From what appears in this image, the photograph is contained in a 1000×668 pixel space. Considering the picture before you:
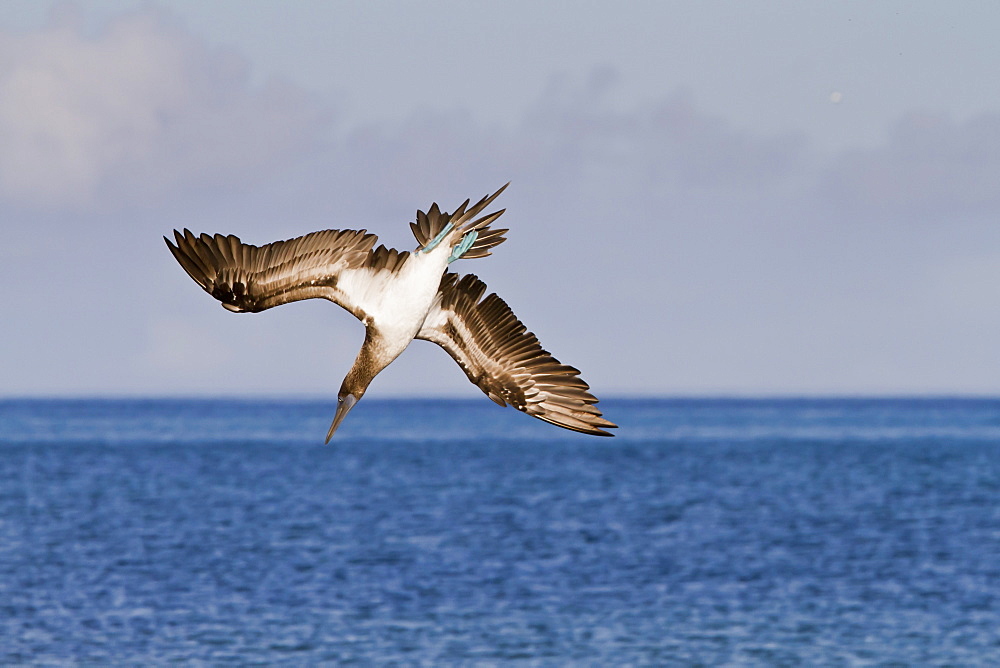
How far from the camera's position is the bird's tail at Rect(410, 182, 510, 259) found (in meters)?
10.3

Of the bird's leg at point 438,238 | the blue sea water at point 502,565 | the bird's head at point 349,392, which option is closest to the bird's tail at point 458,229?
the bird's leg at point 438,238

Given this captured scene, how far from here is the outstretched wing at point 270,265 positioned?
34.2 feet

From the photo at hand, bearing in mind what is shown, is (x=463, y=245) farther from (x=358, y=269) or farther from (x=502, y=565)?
(x=502, y=565)

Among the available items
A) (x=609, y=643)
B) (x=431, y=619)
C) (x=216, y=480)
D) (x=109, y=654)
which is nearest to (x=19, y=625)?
(x=109, y=654)

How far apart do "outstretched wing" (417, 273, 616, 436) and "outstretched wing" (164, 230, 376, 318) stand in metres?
1.39

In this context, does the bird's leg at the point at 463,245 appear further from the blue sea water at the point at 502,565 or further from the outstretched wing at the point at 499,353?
the blue sea water at the point at 502,565

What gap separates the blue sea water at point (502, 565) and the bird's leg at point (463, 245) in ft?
69.9

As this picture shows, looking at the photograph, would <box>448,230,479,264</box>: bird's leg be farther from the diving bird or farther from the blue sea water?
the blue sea water

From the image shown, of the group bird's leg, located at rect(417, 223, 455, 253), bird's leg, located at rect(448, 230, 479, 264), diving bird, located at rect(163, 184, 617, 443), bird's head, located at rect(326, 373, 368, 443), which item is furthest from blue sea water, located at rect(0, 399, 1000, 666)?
bird's leg, located at rect(417, 223, 455, 253)

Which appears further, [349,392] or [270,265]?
[349,392]

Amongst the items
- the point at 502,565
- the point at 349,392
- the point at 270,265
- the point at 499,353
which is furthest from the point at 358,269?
the point at 502,565

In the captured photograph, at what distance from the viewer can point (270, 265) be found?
1053 centimetres

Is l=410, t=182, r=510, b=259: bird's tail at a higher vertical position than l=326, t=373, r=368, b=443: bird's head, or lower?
higher

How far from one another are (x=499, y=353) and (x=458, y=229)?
2.06m
